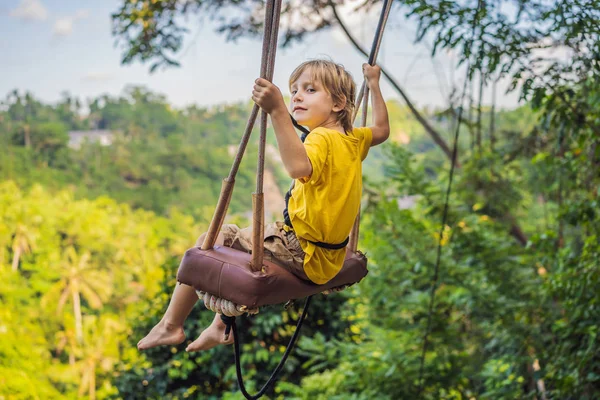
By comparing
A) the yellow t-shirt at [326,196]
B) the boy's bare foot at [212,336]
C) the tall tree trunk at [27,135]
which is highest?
the tall tree trunk at [27,135]

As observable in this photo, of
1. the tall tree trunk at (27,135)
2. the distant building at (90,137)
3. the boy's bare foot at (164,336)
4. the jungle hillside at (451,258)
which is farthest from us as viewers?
the distant building at (90,137)

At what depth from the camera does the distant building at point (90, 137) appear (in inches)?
1182

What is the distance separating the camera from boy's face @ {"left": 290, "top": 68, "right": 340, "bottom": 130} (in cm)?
167

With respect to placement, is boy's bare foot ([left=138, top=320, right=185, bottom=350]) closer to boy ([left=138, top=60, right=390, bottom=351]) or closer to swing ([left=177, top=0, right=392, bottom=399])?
boy ([left=138, top=60, right=390, bottom=351])

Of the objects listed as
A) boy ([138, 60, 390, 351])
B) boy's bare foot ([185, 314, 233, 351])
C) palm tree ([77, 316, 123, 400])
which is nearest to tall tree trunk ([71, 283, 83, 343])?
palm tree ([77, 316, 123, 400])

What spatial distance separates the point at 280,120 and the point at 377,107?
0.49 metres

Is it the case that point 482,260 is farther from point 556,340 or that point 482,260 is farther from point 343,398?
point 343,398

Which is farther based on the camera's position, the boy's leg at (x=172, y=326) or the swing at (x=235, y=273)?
the boy's leg at (x=172, y=326)

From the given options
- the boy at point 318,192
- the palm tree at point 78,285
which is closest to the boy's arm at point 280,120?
the boy at point 318,192

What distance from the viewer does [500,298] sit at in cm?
408

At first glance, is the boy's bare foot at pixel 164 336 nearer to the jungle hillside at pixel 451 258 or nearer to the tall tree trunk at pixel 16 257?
the jungle hillside at pixel 451 258

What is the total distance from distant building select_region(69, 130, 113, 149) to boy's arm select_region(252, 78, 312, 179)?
29358mm

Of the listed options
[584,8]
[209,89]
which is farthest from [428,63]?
[209,89]

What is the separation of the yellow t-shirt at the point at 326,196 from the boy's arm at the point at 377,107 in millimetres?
152
